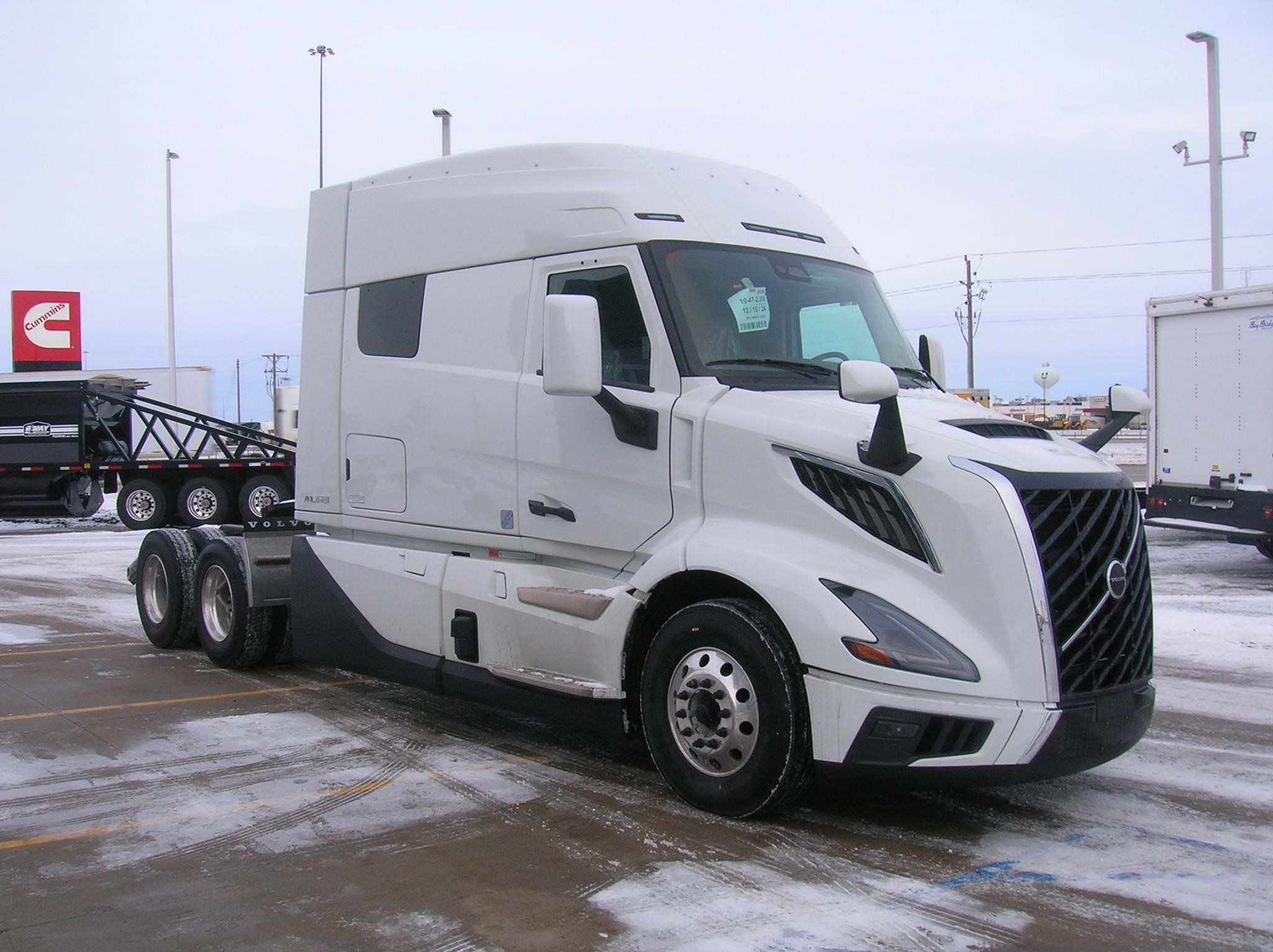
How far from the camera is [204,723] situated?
7020 mm

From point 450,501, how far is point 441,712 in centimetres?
153

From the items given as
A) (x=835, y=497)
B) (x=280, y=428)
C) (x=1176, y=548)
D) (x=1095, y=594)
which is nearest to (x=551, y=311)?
(x=835, y=497)

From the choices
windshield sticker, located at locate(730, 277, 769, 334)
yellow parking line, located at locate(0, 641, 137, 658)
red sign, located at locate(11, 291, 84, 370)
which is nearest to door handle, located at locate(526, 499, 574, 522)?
windshield sticker, located at locate(730, 277, 769, 334)

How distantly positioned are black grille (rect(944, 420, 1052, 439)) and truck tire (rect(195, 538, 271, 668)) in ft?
18.2

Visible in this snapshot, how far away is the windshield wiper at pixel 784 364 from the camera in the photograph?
5.47 m

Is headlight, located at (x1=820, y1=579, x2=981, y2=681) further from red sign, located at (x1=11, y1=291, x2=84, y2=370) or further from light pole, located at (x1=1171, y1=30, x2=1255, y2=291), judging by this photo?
red sign, located at (x1=11, y1=291, x2=84, y2=370)

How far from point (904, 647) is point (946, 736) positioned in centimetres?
38

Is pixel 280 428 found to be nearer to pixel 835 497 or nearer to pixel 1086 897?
pixel 835 497

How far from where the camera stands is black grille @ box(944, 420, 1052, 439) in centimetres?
502

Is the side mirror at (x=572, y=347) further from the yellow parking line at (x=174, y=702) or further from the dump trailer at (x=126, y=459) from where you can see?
the dump trailer at (x=126, y=459)

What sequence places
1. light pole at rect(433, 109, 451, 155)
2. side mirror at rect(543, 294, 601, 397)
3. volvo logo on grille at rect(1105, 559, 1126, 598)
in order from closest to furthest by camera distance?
volvo logo on grille at rect(1105, 559, 1126, 598), side mirror at rect(543, 294, 601, 397), light pole at rect(433, 109, 451, 155)

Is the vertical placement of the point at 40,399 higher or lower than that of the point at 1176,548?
higher

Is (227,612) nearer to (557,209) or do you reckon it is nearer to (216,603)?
(216,603)

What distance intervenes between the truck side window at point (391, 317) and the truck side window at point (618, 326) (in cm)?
131
